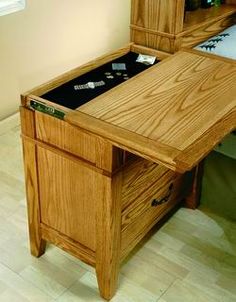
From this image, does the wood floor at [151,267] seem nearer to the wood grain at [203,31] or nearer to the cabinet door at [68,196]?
the cabinet door at [68,196]

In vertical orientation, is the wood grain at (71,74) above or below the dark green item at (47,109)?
above

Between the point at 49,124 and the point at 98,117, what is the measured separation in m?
0.19

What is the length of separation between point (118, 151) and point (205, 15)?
92 centimetres

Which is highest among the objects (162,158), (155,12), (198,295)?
(155,12)

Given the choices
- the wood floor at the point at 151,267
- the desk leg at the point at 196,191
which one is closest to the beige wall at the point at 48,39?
the wood floor at the point at 151,267

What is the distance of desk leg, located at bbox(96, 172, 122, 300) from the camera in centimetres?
150

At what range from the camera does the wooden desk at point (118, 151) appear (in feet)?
4.42

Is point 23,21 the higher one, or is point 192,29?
point 192,29

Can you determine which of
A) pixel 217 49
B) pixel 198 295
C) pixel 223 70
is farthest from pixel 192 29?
pixel 198 295

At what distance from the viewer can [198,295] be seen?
5.86 feet

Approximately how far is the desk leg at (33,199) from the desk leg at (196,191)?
0.65m

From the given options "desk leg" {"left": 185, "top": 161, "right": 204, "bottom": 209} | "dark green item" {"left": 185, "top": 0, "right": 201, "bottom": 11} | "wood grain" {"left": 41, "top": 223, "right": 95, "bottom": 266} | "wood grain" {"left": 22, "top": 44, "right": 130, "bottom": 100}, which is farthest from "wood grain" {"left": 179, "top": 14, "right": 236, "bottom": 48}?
"wood grain" {"left": 41, "top": 223, "right": 95, "bottom": 266}

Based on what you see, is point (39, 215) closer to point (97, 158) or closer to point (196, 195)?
point (97, 158)

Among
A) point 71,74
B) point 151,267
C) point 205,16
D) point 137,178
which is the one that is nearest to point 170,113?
point 137,178
